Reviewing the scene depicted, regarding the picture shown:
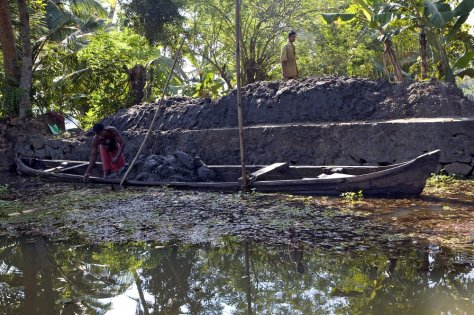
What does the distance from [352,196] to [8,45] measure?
11.8m

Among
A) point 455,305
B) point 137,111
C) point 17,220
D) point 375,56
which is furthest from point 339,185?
point 375,56

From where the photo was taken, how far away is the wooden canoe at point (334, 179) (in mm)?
6574

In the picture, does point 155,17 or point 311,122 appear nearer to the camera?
point 311,122

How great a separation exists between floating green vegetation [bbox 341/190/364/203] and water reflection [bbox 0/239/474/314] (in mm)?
2489

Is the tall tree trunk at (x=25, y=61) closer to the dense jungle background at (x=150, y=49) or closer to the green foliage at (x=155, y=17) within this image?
the dense jungle background at (x=150, y=49)

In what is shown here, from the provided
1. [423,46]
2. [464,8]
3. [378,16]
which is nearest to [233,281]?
[464,8]

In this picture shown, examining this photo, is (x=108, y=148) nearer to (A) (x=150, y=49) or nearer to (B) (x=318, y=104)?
(B) (x=318, y=104)

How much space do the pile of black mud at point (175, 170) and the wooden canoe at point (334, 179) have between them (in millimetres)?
246

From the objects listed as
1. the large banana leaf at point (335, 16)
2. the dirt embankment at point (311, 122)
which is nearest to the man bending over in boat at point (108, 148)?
the dirt embankment at point (311, 122)

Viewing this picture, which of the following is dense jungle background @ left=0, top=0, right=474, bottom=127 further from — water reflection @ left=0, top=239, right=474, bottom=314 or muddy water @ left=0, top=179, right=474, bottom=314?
water reflection @ left=0, top=239, right=474, bottom=314

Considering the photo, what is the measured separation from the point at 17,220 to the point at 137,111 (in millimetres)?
6472

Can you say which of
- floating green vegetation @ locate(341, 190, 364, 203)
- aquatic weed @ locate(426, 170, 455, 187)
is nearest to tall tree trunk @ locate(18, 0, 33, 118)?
floating green vegetation @ locate(341, 190, 364, 203)

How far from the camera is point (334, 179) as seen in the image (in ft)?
23.2

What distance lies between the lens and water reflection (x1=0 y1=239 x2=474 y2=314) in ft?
10.9
